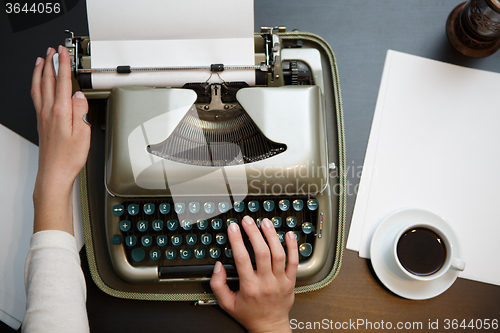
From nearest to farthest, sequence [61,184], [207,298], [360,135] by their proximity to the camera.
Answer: [61,184]
[207,298]
[360,135]

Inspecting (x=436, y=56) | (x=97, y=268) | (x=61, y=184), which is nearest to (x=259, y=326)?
(x=97, y=268)

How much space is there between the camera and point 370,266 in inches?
41.6

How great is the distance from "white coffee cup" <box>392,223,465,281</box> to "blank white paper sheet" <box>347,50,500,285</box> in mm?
122

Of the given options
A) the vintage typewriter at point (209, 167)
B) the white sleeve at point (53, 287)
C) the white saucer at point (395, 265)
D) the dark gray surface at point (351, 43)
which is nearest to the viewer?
the white sleeve at point (53, 287)

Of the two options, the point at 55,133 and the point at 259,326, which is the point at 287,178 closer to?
the point at 259,326

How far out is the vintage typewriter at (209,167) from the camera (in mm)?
853

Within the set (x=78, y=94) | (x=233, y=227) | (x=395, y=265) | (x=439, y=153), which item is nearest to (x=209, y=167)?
(x=233, y=227)

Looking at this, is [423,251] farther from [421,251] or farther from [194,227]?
[194,227]

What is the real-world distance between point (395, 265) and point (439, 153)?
395mm

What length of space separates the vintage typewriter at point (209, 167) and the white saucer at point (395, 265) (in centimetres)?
13

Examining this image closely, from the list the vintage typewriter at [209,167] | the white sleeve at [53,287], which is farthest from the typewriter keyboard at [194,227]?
the white sleeve at [53,287]

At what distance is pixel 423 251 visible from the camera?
95 centimetres

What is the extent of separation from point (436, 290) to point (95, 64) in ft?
3.74

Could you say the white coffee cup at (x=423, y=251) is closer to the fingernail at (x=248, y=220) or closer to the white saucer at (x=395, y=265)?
the white saucer at (x=395, y=265)
